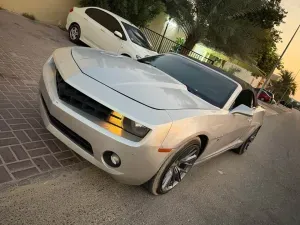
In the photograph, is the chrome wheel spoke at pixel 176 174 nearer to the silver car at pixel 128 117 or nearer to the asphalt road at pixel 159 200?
the silver car at pixel 128 117

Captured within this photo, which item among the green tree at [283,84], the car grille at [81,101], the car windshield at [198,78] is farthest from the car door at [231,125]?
the green tree at [283,84]

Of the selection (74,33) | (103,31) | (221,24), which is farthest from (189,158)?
(221,24)

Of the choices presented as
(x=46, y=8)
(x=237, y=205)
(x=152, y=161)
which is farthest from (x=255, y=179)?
(x=46, y=8)

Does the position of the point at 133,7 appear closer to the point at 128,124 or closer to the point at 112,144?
the point at 128,124

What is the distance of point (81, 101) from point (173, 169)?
1342 mm

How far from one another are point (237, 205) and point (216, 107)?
146 cm

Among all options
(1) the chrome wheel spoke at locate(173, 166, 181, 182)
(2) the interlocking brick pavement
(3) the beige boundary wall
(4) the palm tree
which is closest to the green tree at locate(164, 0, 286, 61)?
(4) the palm tree

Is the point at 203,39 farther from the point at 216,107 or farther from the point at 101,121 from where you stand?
the point at 101,121

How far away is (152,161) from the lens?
283 centimetres

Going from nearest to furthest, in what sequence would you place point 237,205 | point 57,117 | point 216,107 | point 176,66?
point 57,117, point 216,107, point 237,205, point 176,66

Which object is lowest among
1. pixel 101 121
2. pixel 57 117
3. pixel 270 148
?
pixel 270 148

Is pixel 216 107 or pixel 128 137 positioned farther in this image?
pixel 216 107

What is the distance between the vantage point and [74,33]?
1051cm

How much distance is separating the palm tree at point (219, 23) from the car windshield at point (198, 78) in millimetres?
10030
